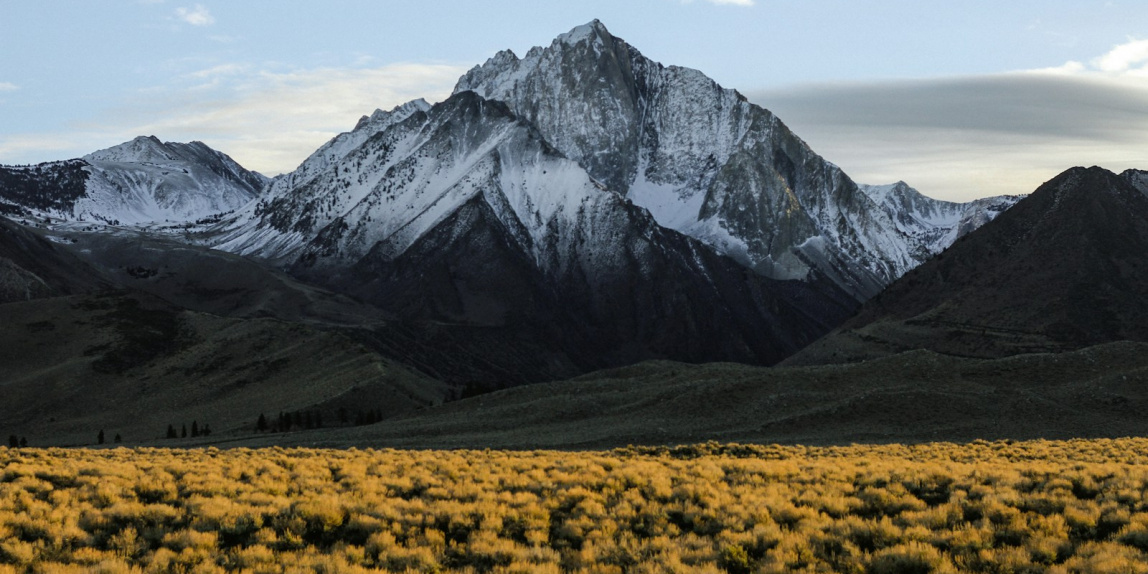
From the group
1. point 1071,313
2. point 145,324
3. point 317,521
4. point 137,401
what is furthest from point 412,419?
point 1071,313

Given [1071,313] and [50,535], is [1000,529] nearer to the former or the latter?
[50,535]

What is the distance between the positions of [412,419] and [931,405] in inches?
2171

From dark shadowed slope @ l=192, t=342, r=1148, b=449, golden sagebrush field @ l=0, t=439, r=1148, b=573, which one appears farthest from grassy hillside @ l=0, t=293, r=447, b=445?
golden sagebrush field @ l=0, t=439, r=1148, b=573

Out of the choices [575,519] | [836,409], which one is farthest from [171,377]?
[575,519]

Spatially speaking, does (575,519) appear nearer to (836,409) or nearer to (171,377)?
(836,409)

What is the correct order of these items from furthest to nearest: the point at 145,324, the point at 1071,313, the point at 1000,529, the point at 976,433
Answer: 1. the point at 145,324
2. the point at 1071,313
3. the point at 976,433
4. the point at 1000,529

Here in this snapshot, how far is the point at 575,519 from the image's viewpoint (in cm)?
2300

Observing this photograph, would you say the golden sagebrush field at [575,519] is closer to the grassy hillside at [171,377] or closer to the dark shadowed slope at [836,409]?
the dark shadowed slope at [836,409]

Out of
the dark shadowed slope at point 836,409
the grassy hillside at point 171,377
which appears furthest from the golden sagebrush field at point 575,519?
the grassy hillside at point 171,377

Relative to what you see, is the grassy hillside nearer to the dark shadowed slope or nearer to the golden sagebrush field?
the dark shadowed slope

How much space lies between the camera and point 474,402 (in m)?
114

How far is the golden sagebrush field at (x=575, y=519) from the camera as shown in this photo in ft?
61.6

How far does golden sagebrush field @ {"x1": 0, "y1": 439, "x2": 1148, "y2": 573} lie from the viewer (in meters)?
18.8

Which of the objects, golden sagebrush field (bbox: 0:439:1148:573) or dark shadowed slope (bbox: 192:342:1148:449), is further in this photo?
dark shadowed slope (bbox: 192:342:1148:449)
